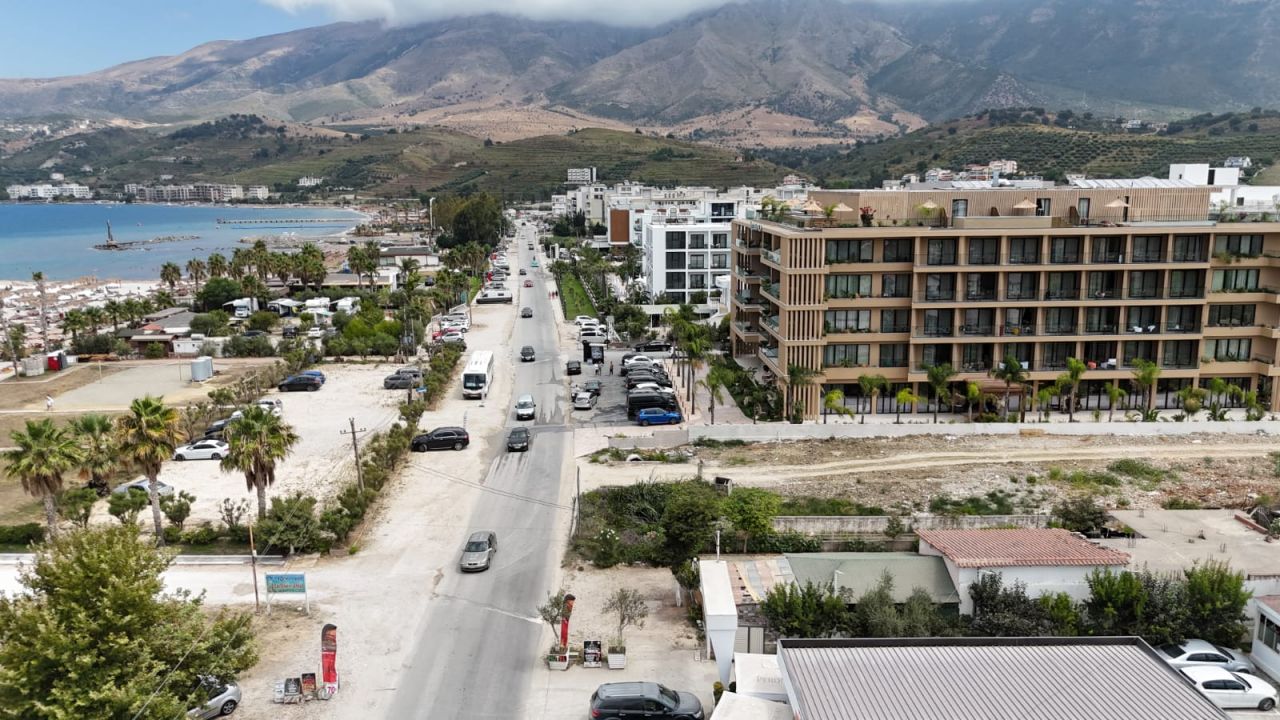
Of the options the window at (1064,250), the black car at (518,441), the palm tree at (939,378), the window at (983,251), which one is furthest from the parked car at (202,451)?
the window at (1064,250)

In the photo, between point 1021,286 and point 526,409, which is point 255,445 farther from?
point 1021,286

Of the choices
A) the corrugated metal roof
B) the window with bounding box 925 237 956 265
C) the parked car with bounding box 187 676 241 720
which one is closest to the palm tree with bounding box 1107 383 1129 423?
the window with bounding box 925 237 956 265

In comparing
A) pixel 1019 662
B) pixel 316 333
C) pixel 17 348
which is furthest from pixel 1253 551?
pixel 17 348

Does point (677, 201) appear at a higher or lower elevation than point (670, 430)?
higher

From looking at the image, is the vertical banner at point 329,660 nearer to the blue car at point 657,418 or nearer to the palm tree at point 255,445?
the palm tree at point 255,445

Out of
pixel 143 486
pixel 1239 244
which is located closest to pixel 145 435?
pixel 143 486

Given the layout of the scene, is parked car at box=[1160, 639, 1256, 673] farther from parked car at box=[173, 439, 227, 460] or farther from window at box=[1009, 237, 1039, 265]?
parked car at box=[173, 439, 227, 460]

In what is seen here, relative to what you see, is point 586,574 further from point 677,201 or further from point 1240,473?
point 677,201
